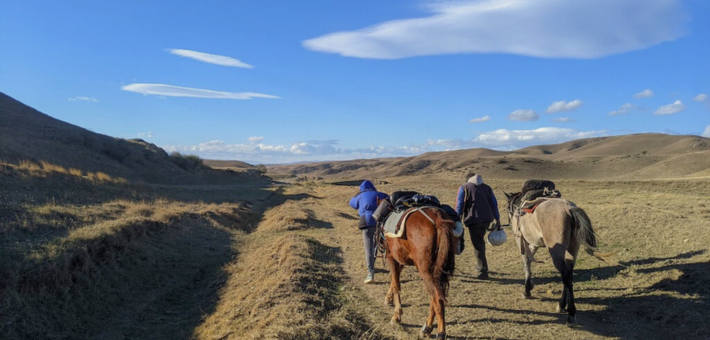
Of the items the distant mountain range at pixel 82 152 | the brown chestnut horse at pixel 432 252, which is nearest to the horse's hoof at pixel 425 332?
the brown chestnut horse at pixel 432 252

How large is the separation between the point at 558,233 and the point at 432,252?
2553 mm

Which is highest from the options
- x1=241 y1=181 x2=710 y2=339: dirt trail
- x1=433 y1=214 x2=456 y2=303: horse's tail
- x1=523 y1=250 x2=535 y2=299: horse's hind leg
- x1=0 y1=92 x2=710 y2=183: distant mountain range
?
x1=0 y1=92 x2=710 y2=183: distant mountain range

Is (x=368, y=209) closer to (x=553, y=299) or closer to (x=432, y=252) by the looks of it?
(x=432, y=252)

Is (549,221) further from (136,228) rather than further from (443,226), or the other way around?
(136,228)

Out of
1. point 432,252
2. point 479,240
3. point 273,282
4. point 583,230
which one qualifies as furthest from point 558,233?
point 273,282

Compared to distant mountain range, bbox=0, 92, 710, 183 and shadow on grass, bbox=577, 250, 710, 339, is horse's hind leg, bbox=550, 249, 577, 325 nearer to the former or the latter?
shadow on grass, bbox=577, 250, 710, 339

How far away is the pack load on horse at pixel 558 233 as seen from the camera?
6391mm

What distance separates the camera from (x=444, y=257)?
199 inches

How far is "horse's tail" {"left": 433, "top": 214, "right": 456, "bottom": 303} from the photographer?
200 inches

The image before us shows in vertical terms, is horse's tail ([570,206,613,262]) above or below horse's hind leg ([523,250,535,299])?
above

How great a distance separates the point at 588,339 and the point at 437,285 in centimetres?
236

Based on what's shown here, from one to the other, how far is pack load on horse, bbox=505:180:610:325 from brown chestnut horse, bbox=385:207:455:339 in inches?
85.6

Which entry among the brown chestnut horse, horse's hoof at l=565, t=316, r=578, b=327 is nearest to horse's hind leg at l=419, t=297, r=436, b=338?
the brown chestnut horse

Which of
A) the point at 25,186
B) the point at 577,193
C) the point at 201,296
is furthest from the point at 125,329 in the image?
the point at 577,193
